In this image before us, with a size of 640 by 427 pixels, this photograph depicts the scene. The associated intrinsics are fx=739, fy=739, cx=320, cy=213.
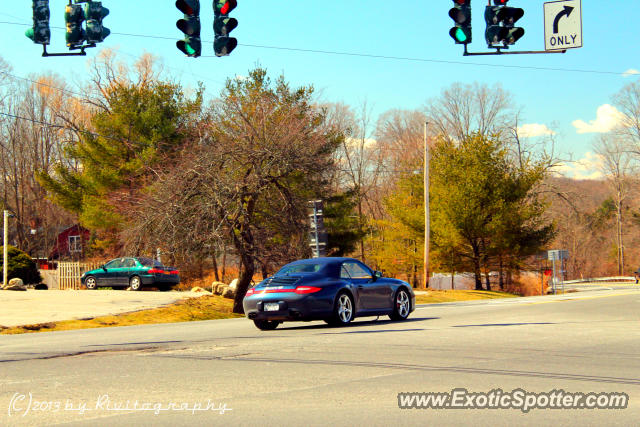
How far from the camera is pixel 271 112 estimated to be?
104 feet

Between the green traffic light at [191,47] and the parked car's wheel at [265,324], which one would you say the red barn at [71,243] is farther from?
the green traffic light at [191,47]

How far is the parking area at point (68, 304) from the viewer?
2200 centimetres

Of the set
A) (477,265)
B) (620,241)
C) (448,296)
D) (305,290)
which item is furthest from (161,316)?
(620,241)

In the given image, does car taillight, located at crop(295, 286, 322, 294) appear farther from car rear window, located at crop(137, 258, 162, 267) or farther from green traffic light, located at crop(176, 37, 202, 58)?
car rear window, located at crop(137, 258, 162, 267)

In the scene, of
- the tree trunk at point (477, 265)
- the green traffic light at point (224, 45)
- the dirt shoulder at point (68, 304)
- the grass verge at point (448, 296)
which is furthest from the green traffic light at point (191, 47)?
the tree trunk at point (477, 265)

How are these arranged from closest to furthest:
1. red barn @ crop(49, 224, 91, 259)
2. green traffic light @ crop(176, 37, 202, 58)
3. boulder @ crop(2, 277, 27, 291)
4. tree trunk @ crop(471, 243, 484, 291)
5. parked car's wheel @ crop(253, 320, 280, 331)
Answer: green traffic light @ crop(176, 37, 202, 58) → parked car's wheel @ crop(253, 320, 280, 331) → boulder @ crop(2, 277, 27, 291) → tree trunk @ crop(471, 243, 484, 291) → red barn @ crop(49, 224, 91, 259)

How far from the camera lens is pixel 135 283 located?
35.2 meters

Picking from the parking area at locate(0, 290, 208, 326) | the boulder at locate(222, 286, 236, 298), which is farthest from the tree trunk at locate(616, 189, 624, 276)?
the parking area at locate(0, 290, 208, 326)

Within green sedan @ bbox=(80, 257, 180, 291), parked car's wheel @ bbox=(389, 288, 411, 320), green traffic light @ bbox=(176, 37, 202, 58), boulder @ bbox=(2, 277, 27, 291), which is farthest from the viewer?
green sedan @ bbox=(80, 257, 180, 291)

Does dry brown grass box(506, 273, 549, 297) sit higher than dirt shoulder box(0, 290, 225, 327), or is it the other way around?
dirt shoulder box(0, 290, 225, 327)

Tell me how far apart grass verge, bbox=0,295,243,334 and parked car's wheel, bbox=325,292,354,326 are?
8.44 meters

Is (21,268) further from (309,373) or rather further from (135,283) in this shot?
(309,373)

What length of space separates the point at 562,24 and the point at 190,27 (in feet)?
23.1

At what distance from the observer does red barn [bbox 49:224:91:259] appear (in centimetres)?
6106
